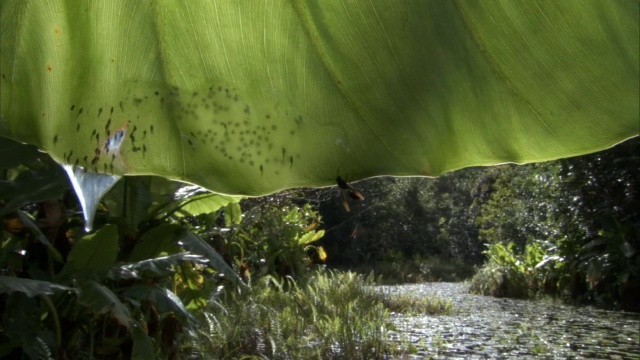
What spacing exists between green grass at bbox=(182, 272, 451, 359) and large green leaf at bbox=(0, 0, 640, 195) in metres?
3.65

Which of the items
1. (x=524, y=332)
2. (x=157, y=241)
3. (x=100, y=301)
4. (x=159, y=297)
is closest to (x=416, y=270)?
(x=524, y=332)

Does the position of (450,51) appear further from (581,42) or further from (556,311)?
(556,311)

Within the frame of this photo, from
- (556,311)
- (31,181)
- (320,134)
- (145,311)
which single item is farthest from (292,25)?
(556,311)

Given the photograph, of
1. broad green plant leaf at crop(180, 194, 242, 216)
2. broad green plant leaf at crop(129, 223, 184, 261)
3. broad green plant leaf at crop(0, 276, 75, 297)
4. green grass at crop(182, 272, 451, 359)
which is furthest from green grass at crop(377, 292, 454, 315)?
broad green plant leaf at crop(0, 276, 75, 297)

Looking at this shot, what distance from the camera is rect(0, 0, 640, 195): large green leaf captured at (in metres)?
0.37

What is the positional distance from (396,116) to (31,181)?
2256 mm

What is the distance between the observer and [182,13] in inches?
16.6

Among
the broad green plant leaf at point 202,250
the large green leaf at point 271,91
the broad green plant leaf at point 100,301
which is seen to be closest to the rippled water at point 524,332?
the broad green plant leaf at point 202,250

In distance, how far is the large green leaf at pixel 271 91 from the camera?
0.37 m

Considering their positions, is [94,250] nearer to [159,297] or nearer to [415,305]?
[159,297]

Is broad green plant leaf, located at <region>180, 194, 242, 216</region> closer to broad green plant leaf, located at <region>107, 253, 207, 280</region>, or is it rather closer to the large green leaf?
broad green plant leaf, located at <region>107, 253, 207, 280</region>

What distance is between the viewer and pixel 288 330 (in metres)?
5.53

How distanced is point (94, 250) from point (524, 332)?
19.2 feet

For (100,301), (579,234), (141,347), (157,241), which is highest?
(579,234)
